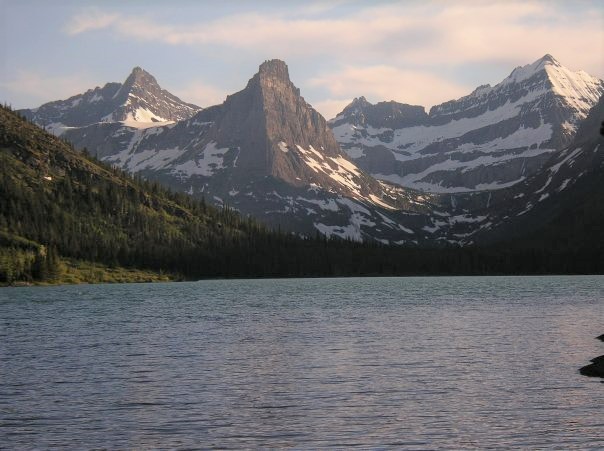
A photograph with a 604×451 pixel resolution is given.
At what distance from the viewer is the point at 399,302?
188 meters

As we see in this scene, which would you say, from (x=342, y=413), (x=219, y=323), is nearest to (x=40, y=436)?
(x=342, y=413)

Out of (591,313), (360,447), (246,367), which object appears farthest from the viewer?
(591,313)

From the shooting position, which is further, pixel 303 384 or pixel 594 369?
pixel 594 369

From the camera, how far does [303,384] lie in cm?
6888

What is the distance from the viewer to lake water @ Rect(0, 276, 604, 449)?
5112cm

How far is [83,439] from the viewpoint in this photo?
50562mm

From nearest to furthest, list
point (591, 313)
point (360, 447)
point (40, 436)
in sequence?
1. point (360, 447)
2. point (40, 436)
3. point (591, 313)

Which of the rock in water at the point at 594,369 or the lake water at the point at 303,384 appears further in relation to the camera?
the rock in water at the point at 594,369

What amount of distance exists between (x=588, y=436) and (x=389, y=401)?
15.4 m

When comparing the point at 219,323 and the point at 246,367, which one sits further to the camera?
the point at 219,323

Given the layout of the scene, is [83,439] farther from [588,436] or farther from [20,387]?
[588,436]

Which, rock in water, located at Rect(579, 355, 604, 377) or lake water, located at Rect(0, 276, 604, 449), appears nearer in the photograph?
lake water, located at Rect(0, 276, 604, 449)

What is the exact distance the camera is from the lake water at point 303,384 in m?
51.1

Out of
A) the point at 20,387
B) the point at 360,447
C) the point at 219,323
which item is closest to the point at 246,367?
the point at 20,387
